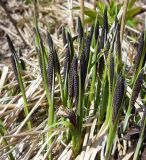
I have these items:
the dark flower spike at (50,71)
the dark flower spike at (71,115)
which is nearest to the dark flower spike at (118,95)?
the dark flower spike at (71,115)

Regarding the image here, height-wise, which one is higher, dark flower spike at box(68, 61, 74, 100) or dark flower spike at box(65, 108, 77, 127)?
dark flower spike at box(68, 61, 74, 100)

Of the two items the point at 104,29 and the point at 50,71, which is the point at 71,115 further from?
the point at 104,29

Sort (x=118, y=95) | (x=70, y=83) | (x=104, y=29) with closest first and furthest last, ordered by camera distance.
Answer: (x=118, y=95) → (x=70, y=83) → (x=104, y=29)

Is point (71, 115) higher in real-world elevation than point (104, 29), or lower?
lower

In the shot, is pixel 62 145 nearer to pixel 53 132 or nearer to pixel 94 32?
pixel 53 132

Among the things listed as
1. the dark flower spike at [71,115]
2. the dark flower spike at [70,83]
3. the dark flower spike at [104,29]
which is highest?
the dark flower spike at [104,29]

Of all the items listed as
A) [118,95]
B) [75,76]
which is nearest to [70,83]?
[75,76]

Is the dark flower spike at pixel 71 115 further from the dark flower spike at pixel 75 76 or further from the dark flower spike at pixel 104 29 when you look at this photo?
the dark flower spike at pixel 104 29

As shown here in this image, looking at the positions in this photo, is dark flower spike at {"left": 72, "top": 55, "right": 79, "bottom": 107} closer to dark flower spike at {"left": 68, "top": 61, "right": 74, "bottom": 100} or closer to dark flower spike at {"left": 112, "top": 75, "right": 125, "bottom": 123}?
dark flower spike at {"left": 68, "top": 61, "right": 74, "bottom": 100}

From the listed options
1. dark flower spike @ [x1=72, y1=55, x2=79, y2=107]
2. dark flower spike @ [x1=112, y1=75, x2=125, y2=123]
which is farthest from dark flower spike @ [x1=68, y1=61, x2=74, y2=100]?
dark flower spike @ [x1=112, y1=75, x2=125, y2=123]
